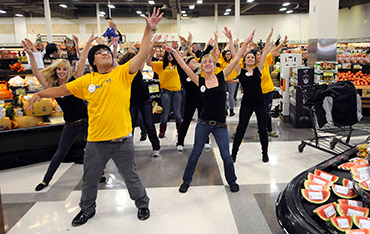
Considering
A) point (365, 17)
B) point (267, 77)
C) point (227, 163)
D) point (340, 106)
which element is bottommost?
point (227, 163)

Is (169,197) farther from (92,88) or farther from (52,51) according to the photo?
(52,51)

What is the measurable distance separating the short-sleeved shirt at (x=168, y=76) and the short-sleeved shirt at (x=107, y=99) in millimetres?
2771

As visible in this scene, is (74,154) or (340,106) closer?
(340,106)

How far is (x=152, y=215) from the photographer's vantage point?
3.13m

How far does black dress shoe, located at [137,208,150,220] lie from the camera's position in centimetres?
304

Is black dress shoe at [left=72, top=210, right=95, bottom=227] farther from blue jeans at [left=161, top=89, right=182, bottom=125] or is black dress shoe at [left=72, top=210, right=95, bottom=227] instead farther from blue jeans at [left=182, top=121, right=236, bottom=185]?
blue jeans at [left=161, top=89, right=182, bottom=125]

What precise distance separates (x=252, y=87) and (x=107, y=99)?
2277 mm

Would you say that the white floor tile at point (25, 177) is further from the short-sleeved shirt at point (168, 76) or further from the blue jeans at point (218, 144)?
the short-sleeved shirt at point (168, 76)

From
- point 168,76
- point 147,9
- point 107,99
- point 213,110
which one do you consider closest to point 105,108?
point 107,99

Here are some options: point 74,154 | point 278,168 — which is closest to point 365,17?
point 278,168

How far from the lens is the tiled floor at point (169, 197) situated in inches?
116

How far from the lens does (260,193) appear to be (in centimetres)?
354

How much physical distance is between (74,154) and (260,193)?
116 inches

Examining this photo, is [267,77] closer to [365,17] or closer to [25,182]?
[25,182]
